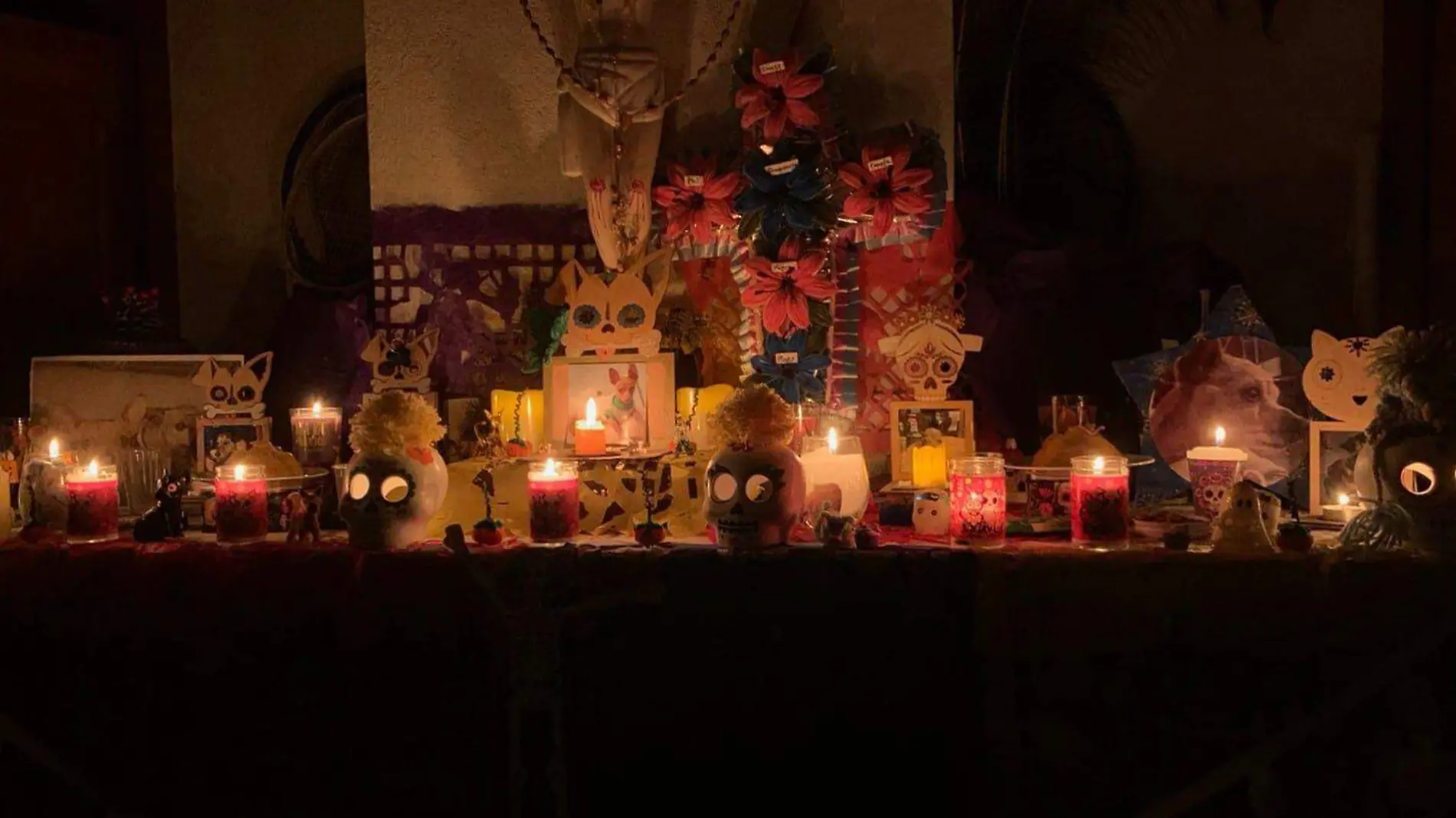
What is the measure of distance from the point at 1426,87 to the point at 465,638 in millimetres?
2890

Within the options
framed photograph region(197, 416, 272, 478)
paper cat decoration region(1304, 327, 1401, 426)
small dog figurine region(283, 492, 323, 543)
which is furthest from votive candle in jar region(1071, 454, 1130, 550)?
framed photograph region(197, 416, 272, 478)

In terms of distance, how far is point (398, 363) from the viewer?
2.73 metres

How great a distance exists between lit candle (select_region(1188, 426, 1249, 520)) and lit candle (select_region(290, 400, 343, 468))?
1.98 meters

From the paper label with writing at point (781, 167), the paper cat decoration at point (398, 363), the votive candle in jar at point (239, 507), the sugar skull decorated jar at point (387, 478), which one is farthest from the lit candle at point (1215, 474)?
the votive candle in jar at point (239, 507)

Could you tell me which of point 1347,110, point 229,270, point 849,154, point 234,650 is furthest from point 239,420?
point 1347,110

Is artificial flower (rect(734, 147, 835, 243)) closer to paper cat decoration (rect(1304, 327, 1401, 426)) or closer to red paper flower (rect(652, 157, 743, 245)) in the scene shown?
red paper flower (rect(652, 157, 743, 245))

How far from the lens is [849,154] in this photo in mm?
2711

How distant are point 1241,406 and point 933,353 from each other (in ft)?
2.23

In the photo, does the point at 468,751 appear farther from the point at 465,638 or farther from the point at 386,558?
the point at 386,558

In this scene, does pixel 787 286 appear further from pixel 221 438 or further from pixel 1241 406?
pixel 221 438

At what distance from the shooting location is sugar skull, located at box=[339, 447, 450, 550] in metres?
2.23

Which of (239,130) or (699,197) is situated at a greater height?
(239,130)

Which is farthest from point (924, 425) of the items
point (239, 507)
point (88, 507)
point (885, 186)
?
point (88, 507)

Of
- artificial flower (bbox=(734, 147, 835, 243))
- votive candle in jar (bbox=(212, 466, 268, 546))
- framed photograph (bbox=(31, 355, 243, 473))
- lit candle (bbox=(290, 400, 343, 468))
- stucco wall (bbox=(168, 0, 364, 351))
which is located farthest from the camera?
stucco wall (bbox=(168, 0, 364, 351))
